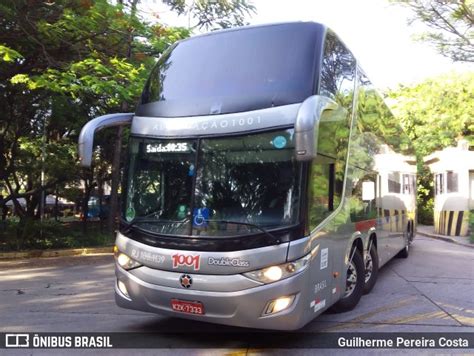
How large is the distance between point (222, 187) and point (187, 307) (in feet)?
4.32

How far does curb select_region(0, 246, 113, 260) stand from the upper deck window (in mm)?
8884

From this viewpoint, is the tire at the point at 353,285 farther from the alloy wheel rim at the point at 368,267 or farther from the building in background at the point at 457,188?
the building in background at the point at 457,188

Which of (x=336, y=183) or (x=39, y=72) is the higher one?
(x=39, y=72)

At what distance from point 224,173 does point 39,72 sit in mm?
9219

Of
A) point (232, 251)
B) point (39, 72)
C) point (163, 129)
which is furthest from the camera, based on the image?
point (39, 72)

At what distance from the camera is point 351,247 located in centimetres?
683

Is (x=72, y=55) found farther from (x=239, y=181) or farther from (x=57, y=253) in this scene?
(x=239, y=181)

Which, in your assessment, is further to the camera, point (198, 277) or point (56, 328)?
point (56, 328)

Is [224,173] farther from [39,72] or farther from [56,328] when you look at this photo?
[39,72]

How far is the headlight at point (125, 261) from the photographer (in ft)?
17.6

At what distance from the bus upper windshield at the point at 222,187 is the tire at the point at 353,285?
2.45 m

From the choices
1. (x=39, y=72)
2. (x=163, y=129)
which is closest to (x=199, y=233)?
(x=163, y=129)

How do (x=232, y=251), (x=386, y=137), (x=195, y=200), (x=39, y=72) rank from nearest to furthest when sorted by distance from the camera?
(x=232, y=251) < (x=195, y=200) < (x=386, y=137) < (x=39, y=72)

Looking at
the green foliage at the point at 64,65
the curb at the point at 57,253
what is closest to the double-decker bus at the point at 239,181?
the green foliage at the point at 64,65
